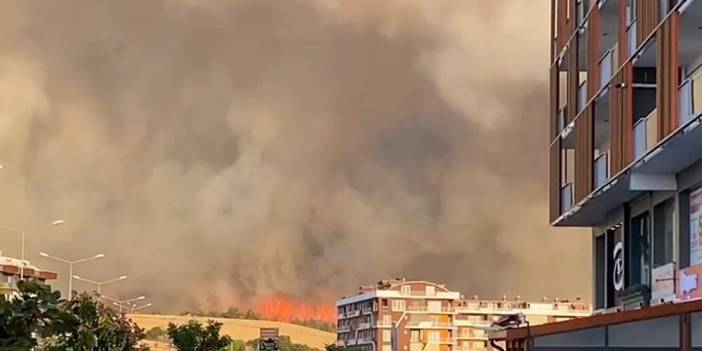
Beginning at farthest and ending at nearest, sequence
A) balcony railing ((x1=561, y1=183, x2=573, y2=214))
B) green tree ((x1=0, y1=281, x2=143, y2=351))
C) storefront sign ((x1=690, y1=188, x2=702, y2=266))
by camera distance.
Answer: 1. balcony railing ((x1=561, y1=183, x2=573, y2=214))
2. green tree ((x1=0, y1=281, x2=143, y2=351))
3. storefront sign ((x1=690, y1=188, x2=702, y2=266))

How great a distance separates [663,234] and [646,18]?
18.9 ft

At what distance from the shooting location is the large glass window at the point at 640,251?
103 feet

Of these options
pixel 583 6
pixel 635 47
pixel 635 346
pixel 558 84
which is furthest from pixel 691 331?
pixel 558 84

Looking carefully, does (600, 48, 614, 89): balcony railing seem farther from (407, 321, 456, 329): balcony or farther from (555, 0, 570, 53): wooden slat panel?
(407, 321, 456, 329): balcony

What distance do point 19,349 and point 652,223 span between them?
609 inches

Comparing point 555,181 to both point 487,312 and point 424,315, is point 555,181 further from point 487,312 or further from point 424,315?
point 487,312

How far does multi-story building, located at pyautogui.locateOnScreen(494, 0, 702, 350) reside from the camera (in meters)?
19.8

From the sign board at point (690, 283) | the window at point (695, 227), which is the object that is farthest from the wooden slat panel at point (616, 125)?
the sign board at point (690, 283)

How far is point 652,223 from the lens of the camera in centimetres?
3088

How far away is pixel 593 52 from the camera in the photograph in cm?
3334

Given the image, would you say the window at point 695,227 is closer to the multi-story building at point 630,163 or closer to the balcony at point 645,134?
the multi-story building at point 630,163

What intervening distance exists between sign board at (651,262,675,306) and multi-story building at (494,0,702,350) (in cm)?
4

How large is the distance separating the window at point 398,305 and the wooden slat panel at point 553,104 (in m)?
129

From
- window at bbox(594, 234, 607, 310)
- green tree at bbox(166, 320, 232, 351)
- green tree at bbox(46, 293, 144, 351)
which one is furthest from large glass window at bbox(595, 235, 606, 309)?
green tree at bbox(166, 320, 232, 351)
